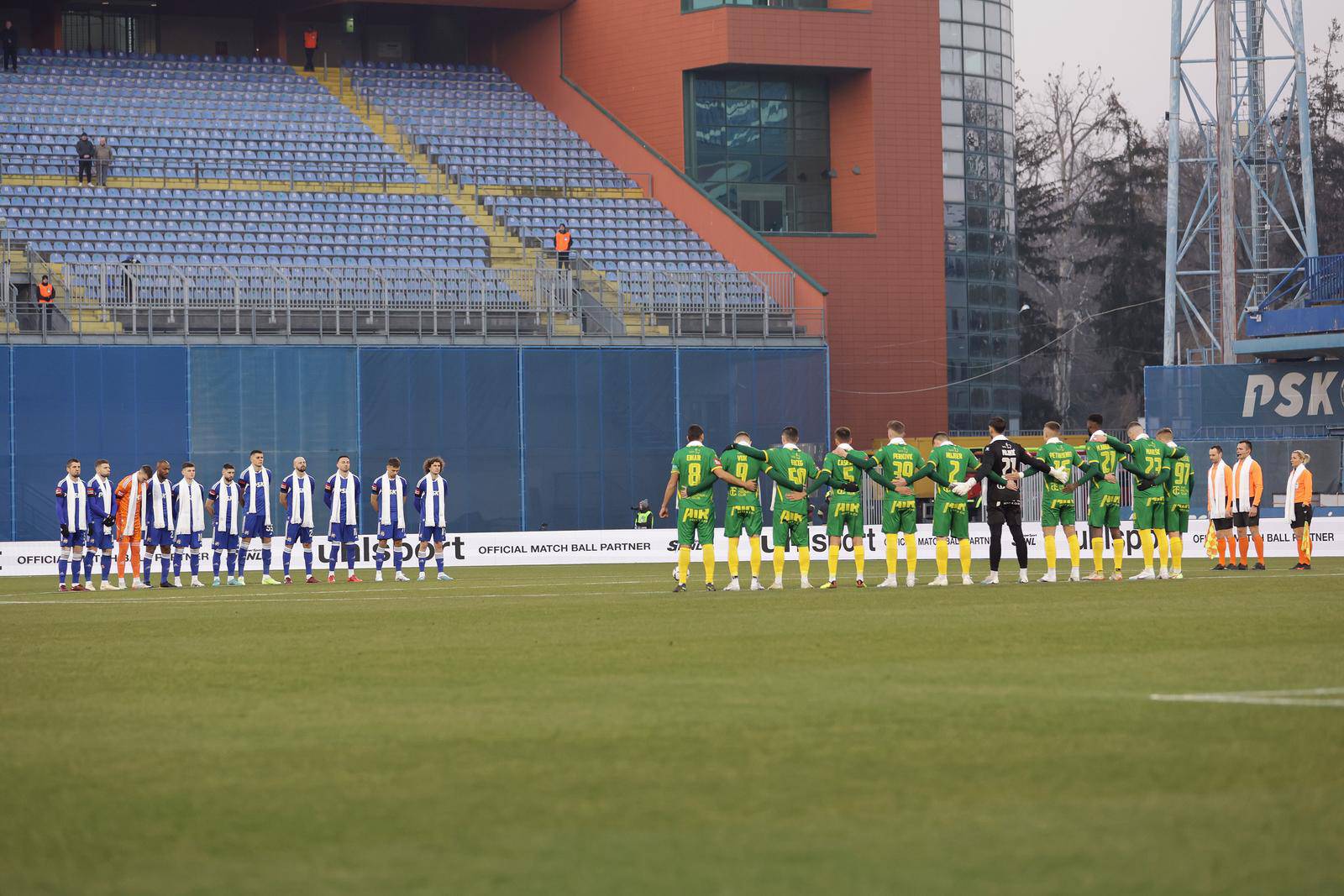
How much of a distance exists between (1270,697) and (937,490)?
13381mm

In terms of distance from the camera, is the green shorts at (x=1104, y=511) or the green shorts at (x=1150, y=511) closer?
the green shorts at (x=1104, y=511)

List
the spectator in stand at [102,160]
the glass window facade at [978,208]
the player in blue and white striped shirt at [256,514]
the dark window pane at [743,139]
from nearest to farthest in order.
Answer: the player in blue and white striped shirt at [256,514] → the spectator in stand at [102,160] → the dark window pane at [743,139] → the glass window facade at [978,208]

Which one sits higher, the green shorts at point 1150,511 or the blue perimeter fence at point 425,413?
the blue perimeter fence at point 425,413

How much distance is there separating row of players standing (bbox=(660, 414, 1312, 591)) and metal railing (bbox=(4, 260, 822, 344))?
58.4 feet

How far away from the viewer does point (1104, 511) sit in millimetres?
23594

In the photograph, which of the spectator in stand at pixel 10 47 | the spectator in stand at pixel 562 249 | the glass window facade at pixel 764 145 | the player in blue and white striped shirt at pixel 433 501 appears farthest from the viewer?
the glass window facade at pixel 764 145

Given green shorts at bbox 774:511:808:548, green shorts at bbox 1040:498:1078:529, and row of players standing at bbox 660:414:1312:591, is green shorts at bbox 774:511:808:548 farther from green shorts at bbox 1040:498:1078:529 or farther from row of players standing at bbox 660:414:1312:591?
green shorts at bbox 1040:498:1078:529

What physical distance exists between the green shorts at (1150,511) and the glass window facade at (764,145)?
26.8 meters

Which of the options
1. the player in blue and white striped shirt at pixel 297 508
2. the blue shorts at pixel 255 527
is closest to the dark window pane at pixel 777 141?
the player in blue and white striped shirt at pixel 297 508

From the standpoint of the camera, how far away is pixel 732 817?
659 centimetres

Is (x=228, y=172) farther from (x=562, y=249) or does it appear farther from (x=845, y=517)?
(x=845, y=517)

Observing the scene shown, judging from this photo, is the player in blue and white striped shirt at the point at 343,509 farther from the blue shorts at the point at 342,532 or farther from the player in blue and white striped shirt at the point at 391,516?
the player in blue and white striped shirt at the point at 391,516

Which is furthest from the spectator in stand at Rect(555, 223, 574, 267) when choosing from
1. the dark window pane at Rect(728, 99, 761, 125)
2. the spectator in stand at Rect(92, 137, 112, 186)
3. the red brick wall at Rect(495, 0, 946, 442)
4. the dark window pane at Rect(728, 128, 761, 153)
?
the spectator in stand at Rect(92, 137, 112, 186)

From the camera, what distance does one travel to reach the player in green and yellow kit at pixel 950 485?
22.5 m
